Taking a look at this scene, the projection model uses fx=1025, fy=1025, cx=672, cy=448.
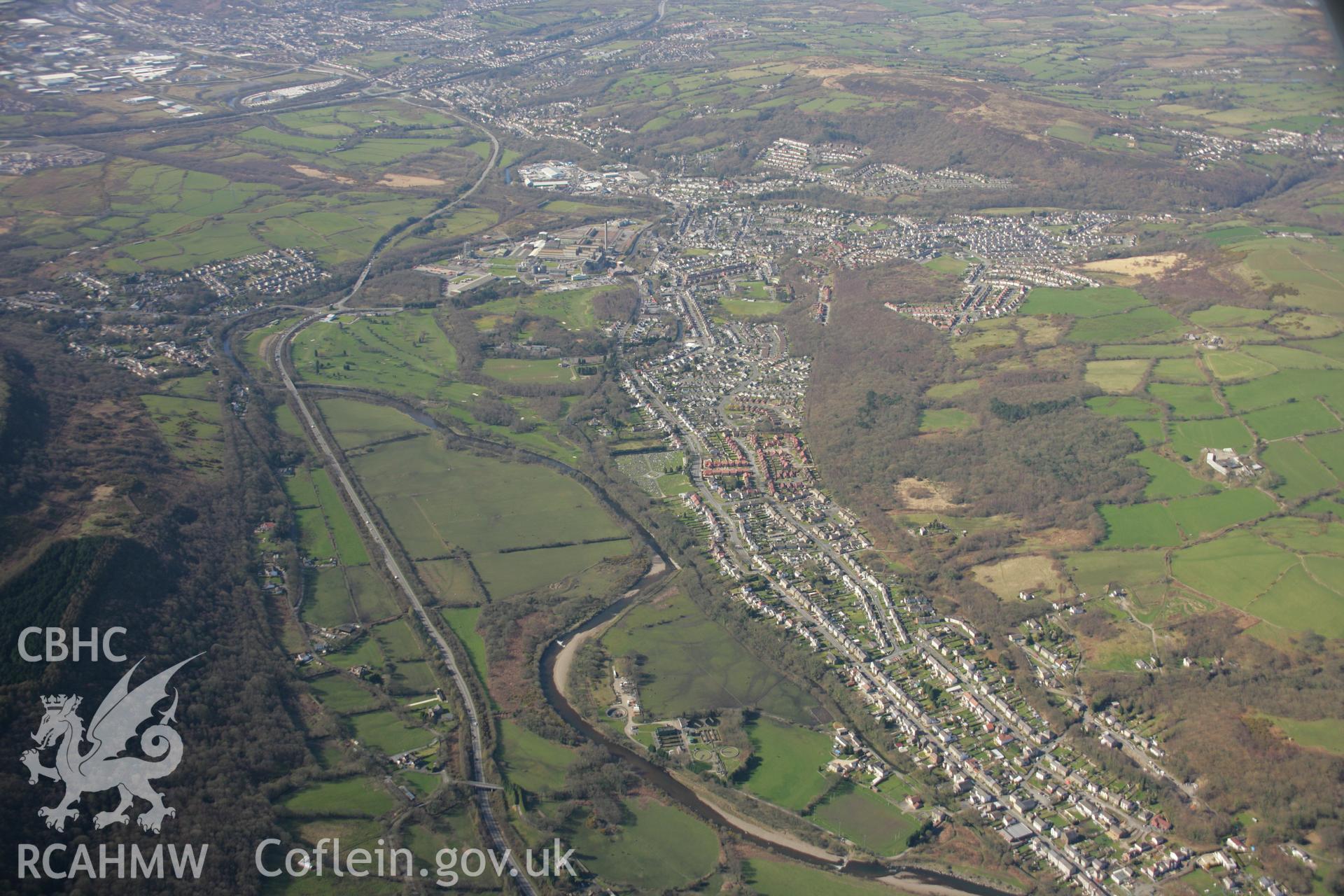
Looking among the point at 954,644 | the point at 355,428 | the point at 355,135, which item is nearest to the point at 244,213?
the point at 355,135

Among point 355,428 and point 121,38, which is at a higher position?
point 121,38

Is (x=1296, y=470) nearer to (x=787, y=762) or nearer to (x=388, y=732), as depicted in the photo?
(x=787, y=762)

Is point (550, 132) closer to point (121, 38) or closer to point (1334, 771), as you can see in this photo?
point (121, 38)

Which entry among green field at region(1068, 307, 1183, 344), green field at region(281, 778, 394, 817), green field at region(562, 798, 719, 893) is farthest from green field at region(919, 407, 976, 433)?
green field at region(281, 778, 394, 817)

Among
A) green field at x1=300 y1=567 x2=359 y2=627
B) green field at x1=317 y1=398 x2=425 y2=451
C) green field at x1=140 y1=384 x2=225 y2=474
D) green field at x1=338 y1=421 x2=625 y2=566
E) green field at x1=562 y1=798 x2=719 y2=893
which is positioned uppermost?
green field at x1=140 y1=384 x2=225 y2=474

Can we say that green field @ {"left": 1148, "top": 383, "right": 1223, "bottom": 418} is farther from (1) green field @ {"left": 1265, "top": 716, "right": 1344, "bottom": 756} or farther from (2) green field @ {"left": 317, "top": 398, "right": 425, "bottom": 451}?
(2) green field @ {"left": 317, "top": 398, "right": 425, "bottom": 451}

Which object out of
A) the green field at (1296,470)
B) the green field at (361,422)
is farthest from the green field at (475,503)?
the green field at (1296,470)

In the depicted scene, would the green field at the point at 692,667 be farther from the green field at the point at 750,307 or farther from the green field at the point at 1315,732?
the green field at the point at 750,307
